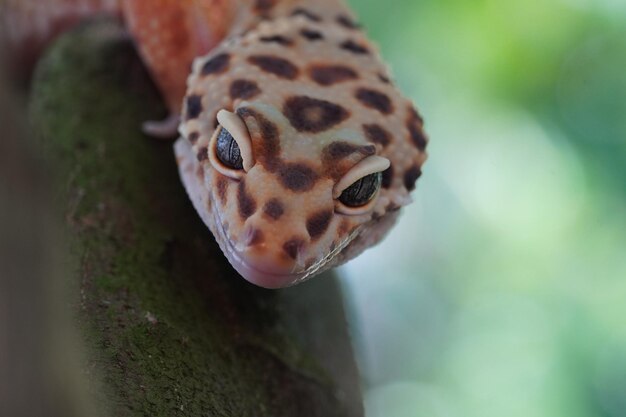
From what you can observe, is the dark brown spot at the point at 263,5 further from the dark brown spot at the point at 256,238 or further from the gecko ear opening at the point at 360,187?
the dark brown spot at the point at 256,238

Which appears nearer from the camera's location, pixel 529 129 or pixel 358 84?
pixel 358 84

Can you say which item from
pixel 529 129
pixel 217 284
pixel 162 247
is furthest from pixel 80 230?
pixel 529 129

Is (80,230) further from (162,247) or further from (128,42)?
(128,42)

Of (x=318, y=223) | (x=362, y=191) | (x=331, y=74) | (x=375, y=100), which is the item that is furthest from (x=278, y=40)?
(x=318, y=223)

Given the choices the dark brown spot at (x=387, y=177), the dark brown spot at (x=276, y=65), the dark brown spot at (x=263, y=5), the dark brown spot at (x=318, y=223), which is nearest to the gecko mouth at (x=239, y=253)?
the dark brown spot at (x=318, y=223)

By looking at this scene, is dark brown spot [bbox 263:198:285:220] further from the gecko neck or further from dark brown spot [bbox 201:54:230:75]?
the gecko neck

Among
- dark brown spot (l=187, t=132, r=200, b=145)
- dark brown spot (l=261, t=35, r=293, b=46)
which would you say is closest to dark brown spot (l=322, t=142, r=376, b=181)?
dark brown spot (l=187, t=132, r=200, b=145)
